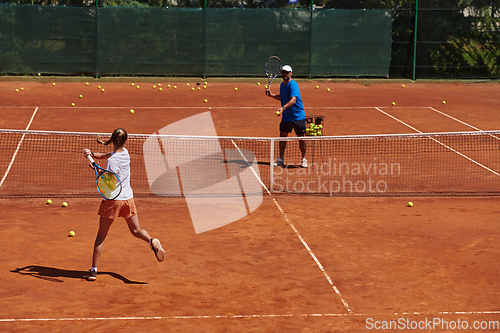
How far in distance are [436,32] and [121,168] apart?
67.1ft

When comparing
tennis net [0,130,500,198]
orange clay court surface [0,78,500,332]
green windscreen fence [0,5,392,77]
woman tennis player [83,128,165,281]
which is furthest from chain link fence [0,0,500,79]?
woman tennis player [83,128,165,281]

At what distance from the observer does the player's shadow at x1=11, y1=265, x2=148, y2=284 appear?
22.2ft

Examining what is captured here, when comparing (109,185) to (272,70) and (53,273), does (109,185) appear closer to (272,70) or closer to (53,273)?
(53,273)

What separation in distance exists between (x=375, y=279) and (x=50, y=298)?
3465 millimetres

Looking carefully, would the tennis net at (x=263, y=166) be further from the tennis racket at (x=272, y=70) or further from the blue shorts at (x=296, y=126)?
the tennis racket at (x=272, y=70)

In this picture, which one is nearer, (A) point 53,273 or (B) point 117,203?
(B) point 117,203

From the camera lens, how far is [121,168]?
261 inches

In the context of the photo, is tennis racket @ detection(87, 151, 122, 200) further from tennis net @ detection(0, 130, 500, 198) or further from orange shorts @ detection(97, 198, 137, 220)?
tennis net @ detection(0, 130, 500, 198)

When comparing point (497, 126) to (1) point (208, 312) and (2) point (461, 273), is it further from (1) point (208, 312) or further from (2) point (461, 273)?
→ (1) point (208, 312)

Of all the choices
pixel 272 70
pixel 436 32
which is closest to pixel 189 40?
pixel 272 70

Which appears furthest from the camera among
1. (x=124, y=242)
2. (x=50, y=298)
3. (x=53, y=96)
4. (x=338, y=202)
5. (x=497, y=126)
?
(x=53, y=96)

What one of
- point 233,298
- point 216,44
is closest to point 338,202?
point 233,298

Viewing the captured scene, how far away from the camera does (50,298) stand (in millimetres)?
6258

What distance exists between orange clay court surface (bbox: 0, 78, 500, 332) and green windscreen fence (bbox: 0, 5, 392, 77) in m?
12.1
